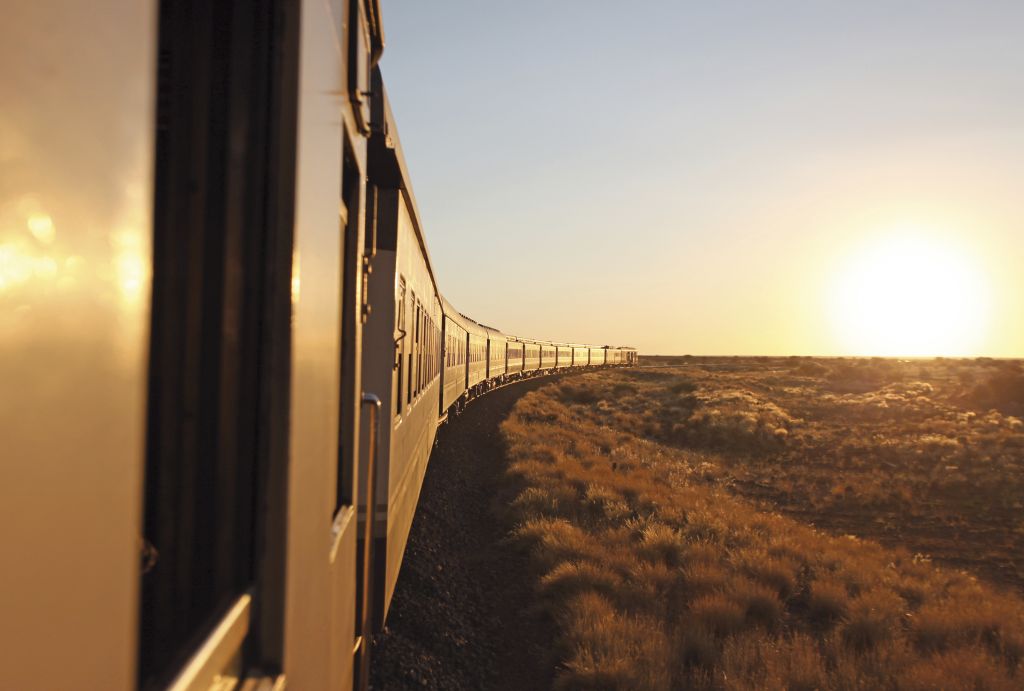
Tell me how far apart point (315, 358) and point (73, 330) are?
56.4 inches

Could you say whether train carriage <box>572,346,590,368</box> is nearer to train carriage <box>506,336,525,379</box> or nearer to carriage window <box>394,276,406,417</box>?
train carriage <box>506,336,525,379</box>

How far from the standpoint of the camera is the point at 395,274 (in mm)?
5715

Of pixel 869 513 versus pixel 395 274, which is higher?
pixel 395 274

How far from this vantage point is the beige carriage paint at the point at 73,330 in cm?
71

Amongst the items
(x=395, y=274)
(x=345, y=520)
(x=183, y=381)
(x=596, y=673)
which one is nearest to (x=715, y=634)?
(x=596, y=673)

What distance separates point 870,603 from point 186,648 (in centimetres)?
941

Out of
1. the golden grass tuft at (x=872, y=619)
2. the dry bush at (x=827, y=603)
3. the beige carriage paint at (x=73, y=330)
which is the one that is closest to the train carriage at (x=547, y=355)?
the dry bush at (x=827, y=603)

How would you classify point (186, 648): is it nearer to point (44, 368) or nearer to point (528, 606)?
point (44, 368)

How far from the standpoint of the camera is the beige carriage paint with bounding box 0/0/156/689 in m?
0.71

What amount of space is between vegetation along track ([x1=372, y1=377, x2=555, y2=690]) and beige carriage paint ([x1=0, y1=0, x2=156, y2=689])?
5514 millimetres

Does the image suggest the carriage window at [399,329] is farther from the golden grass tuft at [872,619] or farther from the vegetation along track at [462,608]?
the golden grass tuft at [872,619]

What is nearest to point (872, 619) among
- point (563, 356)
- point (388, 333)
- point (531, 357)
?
point (388, 333)

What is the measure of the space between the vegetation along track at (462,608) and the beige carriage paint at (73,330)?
5.51 metres

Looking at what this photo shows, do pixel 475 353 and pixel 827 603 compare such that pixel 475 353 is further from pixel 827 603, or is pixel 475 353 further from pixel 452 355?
pixel 827 603
